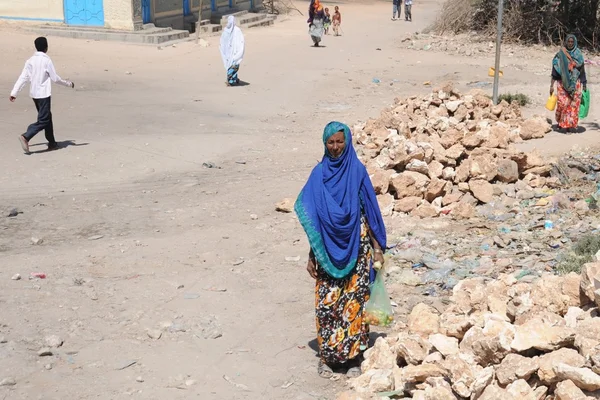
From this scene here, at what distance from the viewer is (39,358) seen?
5.20 m

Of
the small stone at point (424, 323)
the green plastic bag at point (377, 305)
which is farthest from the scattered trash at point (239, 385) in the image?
the small stone at point (424, 323)

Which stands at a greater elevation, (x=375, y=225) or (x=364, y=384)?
(x=375, y=225)

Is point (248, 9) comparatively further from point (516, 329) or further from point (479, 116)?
point (516, 329)

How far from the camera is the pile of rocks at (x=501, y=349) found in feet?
12.5

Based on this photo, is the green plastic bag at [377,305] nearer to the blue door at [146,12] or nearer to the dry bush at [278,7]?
the blue door at [146,12]

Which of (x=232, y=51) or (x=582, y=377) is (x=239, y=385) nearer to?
(x=582, y=377)

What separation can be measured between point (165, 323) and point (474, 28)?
801 inches

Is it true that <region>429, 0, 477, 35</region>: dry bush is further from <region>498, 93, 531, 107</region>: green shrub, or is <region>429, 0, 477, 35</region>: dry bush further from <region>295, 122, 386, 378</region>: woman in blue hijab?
<region>295, 122, 386, 378</region>: woman in blue hijab

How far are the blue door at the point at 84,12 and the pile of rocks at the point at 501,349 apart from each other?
1806 cm

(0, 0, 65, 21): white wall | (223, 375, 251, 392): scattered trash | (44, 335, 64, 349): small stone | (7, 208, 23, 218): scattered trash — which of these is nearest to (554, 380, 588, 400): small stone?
(223, 375, 251, 392): scattered trash

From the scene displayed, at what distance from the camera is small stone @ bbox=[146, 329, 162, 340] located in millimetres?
5555

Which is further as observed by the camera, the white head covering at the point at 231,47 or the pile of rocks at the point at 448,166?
the white head covering at the point at 231,47

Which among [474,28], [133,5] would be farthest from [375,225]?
[474,28]

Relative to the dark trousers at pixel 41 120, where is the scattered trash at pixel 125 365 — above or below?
below
